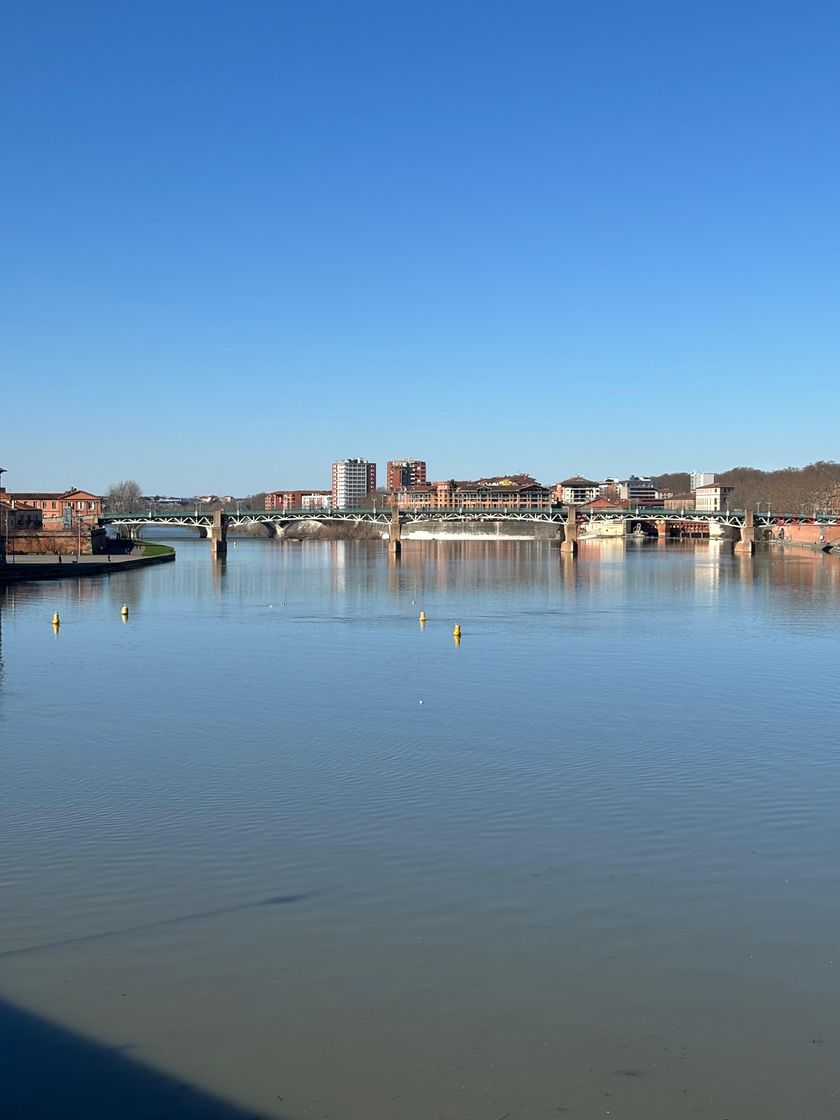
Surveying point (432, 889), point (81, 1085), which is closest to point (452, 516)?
point (432, 889)

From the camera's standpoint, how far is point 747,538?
285ft

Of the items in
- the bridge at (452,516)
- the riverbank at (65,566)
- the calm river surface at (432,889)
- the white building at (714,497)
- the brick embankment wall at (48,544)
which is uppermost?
the white building at (714,497)

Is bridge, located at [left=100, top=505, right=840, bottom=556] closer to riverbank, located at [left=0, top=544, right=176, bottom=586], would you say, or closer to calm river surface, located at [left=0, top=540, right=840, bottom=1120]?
riverbank, located at [left=0, top=544, right=176, bottom=586]

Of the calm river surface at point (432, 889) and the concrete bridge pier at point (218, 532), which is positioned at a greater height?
the concrete bridge pier at point (218, 532)

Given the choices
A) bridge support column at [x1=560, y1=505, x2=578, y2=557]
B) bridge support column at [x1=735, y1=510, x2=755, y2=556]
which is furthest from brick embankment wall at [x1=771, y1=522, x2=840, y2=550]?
bridge support column at [x1=560, y1=505, x2=578, y2=557]

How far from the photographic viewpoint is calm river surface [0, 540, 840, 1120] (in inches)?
232

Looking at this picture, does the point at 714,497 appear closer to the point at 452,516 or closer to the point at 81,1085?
the point at 452,516

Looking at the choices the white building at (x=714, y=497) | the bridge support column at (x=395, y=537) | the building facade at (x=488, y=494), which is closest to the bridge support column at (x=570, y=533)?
the bridge support column at (x=395, y=537)

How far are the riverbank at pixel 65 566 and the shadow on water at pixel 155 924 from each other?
135ft

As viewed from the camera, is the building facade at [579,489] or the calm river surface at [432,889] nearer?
the calm river surface at [432,889]

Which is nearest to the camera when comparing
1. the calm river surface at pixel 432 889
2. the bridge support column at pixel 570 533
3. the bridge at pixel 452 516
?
the calm river surface at pixel 432 889

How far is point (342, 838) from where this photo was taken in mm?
9914

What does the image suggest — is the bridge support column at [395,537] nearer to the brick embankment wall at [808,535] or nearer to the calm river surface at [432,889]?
the brick embankment wall at [808,535]

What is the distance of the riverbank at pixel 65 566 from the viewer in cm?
4872
